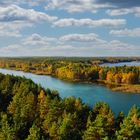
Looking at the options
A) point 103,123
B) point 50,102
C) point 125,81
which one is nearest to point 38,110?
point 50,102

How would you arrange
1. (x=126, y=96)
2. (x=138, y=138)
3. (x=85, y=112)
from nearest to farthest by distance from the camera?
(x=138, y=138) → (x=85, y=112) → (x=126, y=96)

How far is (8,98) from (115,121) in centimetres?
2835

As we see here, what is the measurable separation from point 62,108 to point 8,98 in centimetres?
1967

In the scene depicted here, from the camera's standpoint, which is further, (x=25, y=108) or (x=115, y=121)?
(x=25, y=108)

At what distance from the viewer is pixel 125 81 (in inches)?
5276

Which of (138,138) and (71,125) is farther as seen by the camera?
(71,125)

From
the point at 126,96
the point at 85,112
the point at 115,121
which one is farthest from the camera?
the point at 126,96

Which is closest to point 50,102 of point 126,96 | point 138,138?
point 138,138

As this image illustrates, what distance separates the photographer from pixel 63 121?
1817 inches

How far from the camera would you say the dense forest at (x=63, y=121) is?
43250 millimetres

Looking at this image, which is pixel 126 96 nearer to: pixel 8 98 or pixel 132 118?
pixel 8 98

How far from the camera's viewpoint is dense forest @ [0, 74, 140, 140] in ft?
142

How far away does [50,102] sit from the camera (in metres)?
57.1

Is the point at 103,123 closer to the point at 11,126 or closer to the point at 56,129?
the point at 56,129
